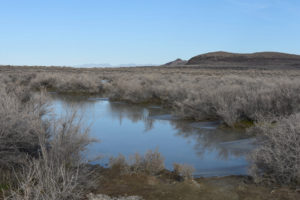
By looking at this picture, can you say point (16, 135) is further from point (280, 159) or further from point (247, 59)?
point (247, 59)

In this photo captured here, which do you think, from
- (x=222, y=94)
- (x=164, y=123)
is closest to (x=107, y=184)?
(x=164, y=123)

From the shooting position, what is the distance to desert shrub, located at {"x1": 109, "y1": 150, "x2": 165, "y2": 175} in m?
5.87

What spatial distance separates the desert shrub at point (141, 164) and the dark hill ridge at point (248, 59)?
292 feet

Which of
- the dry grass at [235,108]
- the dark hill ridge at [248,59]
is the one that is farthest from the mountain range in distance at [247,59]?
the dry grass at [235,108]

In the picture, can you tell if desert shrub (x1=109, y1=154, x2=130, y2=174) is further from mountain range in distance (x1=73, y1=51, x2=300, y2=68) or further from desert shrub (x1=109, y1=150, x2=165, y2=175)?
mountain range in distance (x1=73, y1=51, x2=300, y2=68)

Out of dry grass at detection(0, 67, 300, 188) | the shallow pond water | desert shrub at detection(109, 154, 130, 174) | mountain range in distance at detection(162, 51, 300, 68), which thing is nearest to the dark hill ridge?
mountain range in distance at detection(162, 51, 300, 68)

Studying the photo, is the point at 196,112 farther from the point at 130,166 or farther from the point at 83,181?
the point at 83,181

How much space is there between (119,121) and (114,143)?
10.5 ft

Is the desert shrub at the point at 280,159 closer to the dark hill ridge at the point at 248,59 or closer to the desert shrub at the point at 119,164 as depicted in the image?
the desert shrub at the point at 119,164

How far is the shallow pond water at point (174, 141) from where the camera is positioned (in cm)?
672

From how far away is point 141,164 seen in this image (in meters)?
6.00

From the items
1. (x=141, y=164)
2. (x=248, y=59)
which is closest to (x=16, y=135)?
(x=141, y=164)

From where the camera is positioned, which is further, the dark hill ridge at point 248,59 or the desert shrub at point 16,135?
the dark hill ridge at point 248,59

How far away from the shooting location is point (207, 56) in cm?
11988
